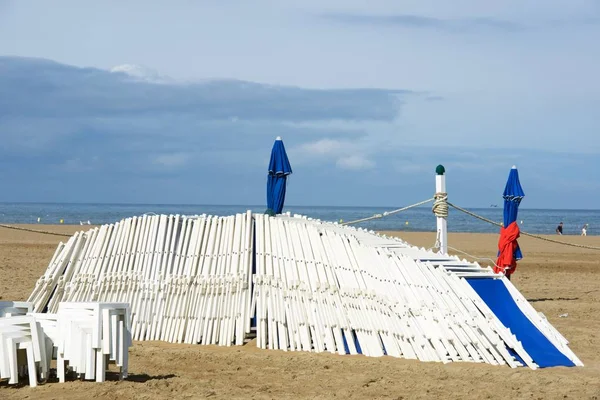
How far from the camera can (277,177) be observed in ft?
37.7

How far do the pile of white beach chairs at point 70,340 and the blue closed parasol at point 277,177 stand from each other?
12.8ft

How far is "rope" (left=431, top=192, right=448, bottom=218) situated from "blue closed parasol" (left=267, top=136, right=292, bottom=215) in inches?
121

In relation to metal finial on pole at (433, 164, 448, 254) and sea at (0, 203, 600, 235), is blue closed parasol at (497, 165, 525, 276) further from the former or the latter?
sea at (0, 203, 600, 235)

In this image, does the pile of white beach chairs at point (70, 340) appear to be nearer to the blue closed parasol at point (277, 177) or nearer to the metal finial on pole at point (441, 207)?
the blue closed parasol at point (277, 177)

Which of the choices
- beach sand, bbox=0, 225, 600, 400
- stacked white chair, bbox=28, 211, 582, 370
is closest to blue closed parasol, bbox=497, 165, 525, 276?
beach sand, bbox=0, 225, 600, 400

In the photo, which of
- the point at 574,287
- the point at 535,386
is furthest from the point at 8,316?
the point at 574,287

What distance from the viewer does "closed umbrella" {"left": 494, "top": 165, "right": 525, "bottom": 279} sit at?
543 inches

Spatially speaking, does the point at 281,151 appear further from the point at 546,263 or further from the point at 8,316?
the point at 546,263

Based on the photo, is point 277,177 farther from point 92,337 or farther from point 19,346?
point 19,346

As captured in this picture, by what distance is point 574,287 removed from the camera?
1797 centimetres

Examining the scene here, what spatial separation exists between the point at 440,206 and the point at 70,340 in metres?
7.44

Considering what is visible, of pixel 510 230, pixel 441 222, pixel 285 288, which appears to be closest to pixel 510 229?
pixel 510 230

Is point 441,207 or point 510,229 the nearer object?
point 441,207

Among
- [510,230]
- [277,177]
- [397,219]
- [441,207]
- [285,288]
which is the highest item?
[277,177]
